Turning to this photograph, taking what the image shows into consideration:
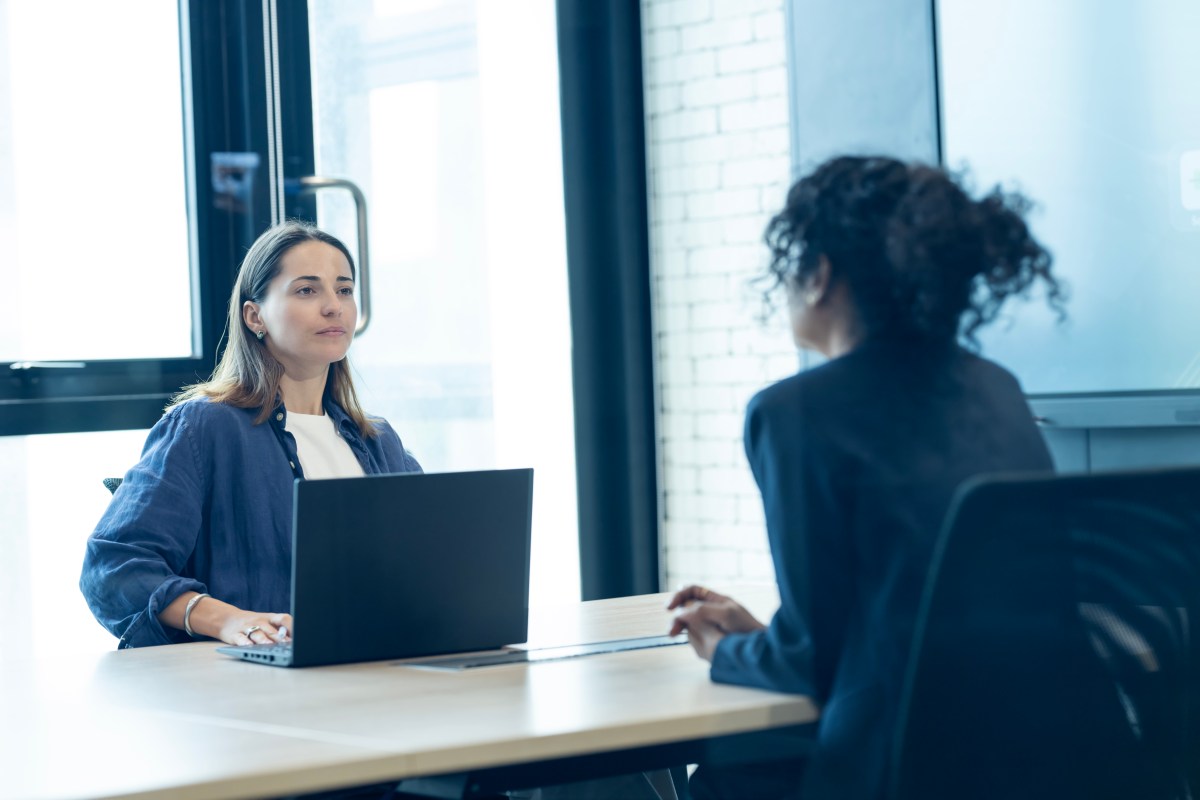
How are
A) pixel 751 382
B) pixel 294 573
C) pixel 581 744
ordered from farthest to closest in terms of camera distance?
pixel 751 382 → pixel 294 573 → pixel 581 744

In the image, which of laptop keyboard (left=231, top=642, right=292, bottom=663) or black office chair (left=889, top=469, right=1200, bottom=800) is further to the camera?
laptop keyboard (left=231, top=642, right=292, bottom=663)

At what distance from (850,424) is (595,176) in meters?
3.12

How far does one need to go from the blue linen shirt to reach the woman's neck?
75mm

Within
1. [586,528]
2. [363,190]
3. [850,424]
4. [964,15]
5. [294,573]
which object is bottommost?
[586,528]

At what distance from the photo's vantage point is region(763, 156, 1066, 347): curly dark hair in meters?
1.47

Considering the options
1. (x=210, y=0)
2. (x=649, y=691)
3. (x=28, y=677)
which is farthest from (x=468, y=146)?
(x=649, y=691)

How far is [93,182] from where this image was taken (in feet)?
11.4

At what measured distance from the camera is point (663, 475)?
4.54 metres

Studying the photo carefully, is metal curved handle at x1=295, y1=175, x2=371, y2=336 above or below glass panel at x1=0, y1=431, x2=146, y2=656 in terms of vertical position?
above

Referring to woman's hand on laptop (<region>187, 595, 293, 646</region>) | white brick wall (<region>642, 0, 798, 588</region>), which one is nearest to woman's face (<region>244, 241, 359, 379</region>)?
woman's hand on laptop (<region>187, 595, 293, 646</region>)

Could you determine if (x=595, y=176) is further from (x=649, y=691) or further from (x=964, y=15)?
(x=649, y=691)

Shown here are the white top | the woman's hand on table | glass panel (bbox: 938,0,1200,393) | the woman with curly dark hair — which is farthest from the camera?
glass panel (bbox: 938,0,1200,393)

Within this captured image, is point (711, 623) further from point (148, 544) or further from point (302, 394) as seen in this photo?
point (302, 394)

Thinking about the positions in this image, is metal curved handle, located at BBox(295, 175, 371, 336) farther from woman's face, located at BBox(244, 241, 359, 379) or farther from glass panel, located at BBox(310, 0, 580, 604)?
woman's face, located at BBox(244, 241, 359, 379)
